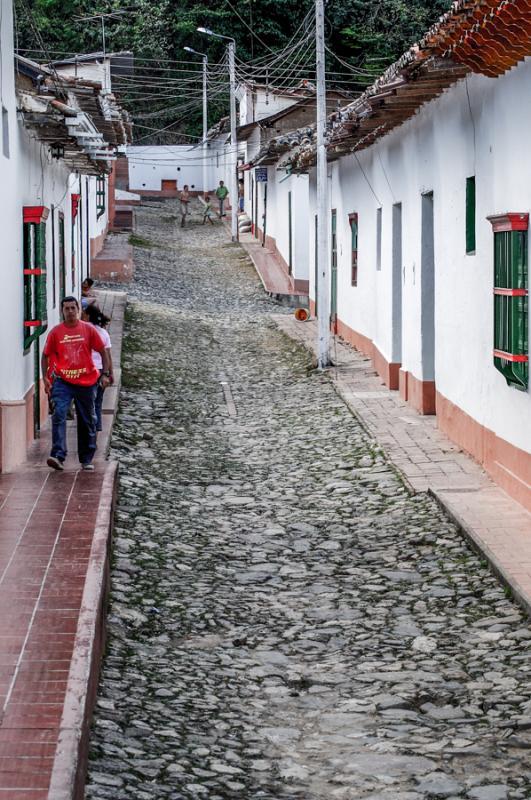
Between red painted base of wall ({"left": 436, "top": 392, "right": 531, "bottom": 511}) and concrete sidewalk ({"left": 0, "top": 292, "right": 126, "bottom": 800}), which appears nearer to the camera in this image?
concrete sidewalk ({"left": 0, "top": 292, "right": 126, "bottom": 800})

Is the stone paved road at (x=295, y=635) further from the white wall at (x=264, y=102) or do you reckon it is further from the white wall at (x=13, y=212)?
the white wall at (x=264, y=102)

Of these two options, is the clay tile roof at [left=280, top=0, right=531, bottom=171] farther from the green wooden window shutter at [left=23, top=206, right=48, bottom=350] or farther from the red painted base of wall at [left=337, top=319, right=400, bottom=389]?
the green wooden window shutter at [left=23, top=206, right=48, bottom=350]

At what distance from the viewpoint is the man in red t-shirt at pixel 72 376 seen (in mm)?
10414

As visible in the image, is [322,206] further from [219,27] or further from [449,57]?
[219,27]

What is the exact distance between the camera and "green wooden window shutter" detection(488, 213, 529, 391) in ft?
29.7

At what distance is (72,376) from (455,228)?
415 centimetres

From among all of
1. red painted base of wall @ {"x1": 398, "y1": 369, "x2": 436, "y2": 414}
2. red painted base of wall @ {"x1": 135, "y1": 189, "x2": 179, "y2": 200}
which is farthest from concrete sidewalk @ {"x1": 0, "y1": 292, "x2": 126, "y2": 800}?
red painted base of wall @ {"x1": 135, "y1": 189, "x2": 179, "y2": 200}

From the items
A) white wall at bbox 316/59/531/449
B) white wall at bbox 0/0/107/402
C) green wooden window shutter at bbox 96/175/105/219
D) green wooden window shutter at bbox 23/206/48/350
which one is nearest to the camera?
white wall at bbox 316/59/531/449

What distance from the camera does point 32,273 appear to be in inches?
459

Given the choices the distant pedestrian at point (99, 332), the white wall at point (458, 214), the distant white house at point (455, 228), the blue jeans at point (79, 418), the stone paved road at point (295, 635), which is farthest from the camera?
the distant pedestrian at point (99, 332)

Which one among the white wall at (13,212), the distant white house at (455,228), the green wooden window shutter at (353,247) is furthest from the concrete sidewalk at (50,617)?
the green wooden window shutter at (353,247)

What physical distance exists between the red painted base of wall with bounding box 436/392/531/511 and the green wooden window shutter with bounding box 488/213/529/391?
0.63 meters

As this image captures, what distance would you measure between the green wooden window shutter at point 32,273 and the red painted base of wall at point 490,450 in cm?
413

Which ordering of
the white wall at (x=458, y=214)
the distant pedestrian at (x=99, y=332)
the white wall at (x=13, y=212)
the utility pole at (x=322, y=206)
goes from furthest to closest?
1. the utility pole at (x=322, y=206)
2. the distant pedestrian at (x=99, y=332)
3. the white wall at (x=13, y=212)
4. the white wall at (x=458, y=214)
